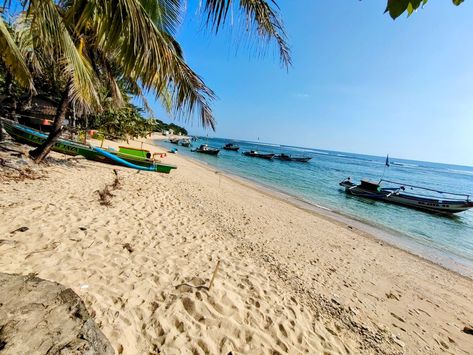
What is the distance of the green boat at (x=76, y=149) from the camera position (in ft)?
33.8

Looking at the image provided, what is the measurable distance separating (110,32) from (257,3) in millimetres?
1523

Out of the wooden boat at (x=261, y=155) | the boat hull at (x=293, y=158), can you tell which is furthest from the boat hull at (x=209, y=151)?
the boat hull at (x=293, y=158)

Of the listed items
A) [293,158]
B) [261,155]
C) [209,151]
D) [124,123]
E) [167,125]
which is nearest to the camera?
[124,123]

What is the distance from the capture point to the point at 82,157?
11305 mm

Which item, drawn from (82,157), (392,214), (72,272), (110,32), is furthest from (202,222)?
(392,214)

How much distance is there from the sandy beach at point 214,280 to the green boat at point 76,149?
3530 mm

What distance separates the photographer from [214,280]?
3.77 metres

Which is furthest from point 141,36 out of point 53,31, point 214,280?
point 214,280

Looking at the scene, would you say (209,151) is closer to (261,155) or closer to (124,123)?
(261,155)

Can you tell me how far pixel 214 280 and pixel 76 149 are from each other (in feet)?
34.4

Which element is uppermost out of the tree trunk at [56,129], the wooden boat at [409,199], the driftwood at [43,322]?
the tree trunk at [56,129]

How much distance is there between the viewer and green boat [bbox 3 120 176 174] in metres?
10.3

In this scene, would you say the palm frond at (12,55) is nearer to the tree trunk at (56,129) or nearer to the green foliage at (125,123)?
the tree trunk at (56,129)

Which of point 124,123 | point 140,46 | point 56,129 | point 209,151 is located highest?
point 140,46
